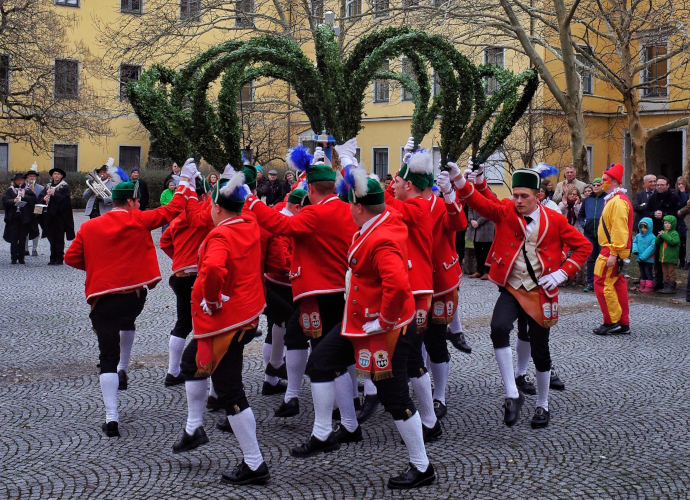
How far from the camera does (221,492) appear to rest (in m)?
4.64

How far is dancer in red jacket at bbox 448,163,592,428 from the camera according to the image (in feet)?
19.8

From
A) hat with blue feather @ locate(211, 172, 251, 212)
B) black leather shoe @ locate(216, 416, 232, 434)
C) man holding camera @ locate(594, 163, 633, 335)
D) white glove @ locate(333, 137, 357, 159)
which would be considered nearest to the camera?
hat with blue feather @ locate(211, 172, 251, 212)

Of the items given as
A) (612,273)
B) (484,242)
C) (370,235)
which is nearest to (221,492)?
(370,235)

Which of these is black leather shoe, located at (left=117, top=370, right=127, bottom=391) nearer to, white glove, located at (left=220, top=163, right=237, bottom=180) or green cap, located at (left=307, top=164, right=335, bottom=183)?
white glove, located at (left=220, top=163, right=237, bottom=180)

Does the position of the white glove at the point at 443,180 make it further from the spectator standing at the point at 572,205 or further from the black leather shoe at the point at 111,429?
the spectator standing at the point at 572,205

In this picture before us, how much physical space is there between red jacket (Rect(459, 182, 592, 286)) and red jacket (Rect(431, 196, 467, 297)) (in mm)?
266

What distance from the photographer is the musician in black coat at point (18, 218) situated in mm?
16375

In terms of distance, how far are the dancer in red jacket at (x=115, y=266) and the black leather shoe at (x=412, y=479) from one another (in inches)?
84.9

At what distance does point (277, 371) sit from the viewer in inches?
272

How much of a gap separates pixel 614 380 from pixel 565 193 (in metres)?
7.39

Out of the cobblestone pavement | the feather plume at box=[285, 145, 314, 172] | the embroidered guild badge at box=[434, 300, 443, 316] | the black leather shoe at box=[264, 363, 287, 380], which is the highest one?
the feather plume at box=[285, 145, 314, 172]

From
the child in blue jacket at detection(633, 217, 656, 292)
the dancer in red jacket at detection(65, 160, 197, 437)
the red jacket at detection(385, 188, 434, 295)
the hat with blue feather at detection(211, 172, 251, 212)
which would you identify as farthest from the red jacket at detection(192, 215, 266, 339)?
the child in blue jacket at detection(633, 217, 656, 292)

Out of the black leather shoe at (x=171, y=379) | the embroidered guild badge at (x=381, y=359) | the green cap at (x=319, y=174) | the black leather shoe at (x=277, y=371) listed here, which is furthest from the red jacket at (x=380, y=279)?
the black leather shoe at (x=171, y=379)

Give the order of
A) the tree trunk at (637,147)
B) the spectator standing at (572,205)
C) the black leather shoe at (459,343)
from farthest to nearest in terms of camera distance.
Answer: the tree trunk at (637,147) < the spectator standing at (572,205) < the black leather shoe at (459,343)
